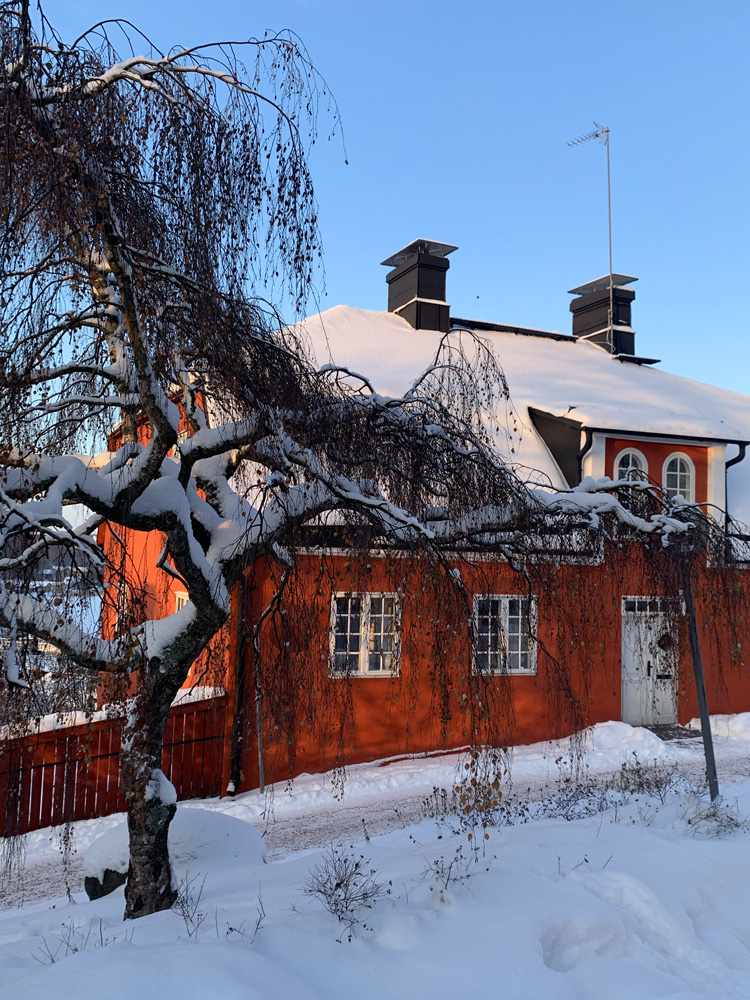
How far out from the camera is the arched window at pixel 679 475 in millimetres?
14695

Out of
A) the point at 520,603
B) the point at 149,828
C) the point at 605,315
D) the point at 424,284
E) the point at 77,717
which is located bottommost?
the point at 149,828

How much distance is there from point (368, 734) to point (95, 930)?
667 centimetres

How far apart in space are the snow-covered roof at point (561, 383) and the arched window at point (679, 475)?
20.2 inches

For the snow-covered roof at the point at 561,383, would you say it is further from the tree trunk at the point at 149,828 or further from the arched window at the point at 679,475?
the tree trunk at the point at 149,828

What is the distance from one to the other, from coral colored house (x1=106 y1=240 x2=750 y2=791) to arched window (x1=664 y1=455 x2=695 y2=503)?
0.03 meters

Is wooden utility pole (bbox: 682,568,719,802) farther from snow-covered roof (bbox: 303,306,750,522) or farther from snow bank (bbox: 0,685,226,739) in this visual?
snow-covered roof (bbox: 303,306,750,522)

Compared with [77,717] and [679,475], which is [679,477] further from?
[77,717]

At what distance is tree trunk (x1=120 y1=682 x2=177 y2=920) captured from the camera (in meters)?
5.44

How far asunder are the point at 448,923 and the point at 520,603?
7.17 feet

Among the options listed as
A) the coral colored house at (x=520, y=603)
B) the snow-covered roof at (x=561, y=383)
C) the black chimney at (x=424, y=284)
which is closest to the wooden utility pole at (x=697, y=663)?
the coral colored house at (x=520, y=603)

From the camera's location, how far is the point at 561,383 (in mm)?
16156

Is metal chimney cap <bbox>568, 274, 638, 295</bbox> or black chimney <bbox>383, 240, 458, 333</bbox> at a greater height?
metal chimney cap <bbox>568, 274, 638, 295</bbox>

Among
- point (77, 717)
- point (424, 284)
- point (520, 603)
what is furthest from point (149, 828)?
point (424, 284)

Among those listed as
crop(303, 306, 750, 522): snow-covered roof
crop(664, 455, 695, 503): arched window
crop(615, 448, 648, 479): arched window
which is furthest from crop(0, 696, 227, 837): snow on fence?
crop(664, 455, 695, 503): arched window
